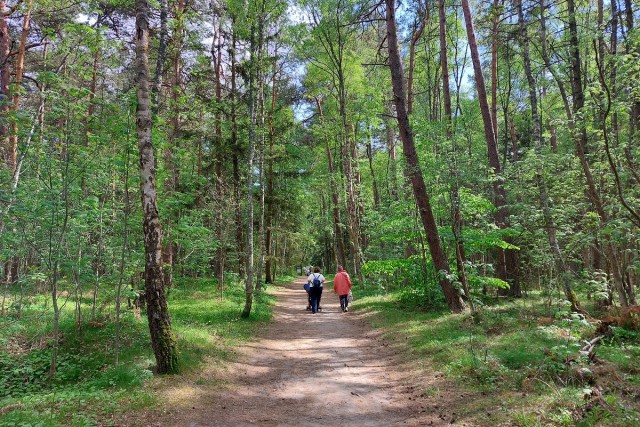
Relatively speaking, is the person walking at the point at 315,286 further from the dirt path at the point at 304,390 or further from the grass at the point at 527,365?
the grass at the point at 527,365

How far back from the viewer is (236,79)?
17.5 metres

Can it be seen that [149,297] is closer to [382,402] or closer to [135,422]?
[135,422]

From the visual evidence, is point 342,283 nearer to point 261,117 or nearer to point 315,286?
point 315,286

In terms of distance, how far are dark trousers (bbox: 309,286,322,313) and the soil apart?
174 inches

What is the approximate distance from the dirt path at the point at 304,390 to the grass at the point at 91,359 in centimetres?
49

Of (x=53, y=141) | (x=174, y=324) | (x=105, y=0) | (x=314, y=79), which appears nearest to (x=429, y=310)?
(x=174, y=324)

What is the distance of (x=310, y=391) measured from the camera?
5.36 metres

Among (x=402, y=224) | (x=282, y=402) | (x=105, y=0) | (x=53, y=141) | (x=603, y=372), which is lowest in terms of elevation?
(x=282, y=402)

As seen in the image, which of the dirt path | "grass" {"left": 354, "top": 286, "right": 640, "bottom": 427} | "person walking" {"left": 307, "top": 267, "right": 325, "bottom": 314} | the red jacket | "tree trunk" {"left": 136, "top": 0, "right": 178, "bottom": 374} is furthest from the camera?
the red jacket

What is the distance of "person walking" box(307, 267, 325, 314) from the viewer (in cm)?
1234

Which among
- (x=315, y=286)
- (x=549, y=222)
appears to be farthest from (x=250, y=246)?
(x=549, y=222)

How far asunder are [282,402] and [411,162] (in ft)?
21.2

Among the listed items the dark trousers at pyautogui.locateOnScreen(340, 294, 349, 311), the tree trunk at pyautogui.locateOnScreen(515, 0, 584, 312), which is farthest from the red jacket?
the tree trunk at pyautogui.locateOnScreen(515, 0, 584, 312)

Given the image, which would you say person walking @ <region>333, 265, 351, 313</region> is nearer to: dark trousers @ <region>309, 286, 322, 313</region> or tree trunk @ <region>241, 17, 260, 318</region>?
dark trousers @ <region>309, 286, 322, 313</region>
